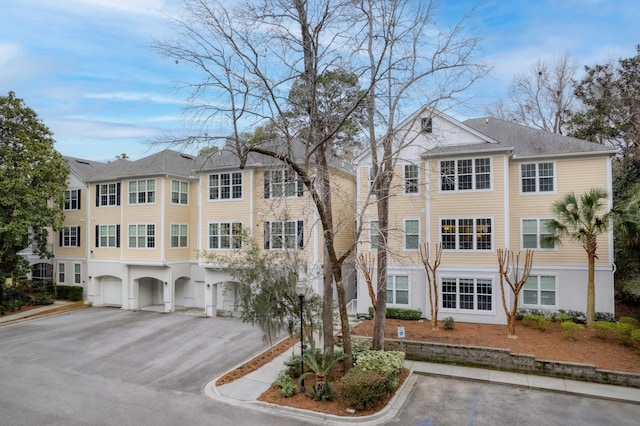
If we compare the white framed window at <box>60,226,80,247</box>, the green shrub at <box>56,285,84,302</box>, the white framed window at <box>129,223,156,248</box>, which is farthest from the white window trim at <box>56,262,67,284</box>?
the white framed window at <box>129,223,156,248</box>

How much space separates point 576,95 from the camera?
86.1ft

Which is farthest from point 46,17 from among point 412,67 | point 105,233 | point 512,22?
point 105,233

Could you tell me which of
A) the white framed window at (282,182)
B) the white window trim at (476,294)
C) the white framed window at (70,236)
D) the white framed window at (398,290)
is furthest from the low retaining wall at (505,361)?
the white framed window at (70,236)

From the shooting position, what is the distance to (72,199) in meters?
27.7

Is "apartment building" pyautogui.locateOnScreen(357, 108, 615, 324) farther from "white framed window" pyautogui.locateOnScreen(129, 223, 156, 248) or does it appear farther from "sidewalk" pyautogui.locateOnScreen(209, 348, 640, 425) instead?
"white framed window" pyautogui.locateOnScreen(129, 223, 156, 248)

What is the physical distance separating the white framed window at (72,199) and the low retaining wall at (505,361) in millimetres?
23713

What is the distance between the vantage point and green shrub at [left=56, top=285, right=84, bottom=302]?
26578 millimetres

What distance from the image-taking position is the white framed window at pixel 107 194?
→ 82.9ft

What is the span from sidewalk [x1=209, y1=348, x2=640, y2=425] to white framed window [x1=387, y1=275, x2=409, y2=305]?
5.57 meters

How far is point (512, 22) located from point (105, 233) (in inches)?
992

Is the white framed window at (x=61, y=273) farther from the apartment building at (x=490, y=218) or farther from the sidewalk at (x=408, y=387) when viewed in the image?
the apartment building at (x=490, y=218)

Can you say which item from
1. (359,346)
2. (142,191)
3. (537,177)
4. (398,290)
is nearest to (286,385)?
(359,346)

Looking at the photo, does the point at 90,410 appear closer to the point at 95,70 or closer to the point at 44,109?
the point at 95,70

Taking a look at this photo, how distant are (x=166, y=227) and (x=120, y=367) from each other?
10.5 m
